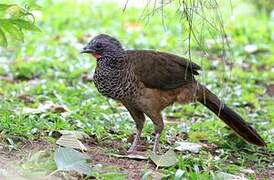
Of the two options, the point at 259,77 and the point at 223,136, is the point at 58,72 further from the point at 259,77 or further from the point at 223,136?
the point at 223,136

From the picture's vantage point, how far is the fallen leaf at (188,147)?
19.7ft

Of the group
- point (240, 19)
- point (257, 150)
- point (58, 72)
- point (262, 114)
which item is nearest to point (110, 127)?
point (257, 150)

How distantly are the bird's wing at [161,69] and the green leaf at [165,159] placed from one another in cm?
86

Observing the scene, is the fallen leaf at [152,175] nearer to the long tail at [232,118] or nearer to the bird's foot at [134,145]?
the bird's foot at [134,145]

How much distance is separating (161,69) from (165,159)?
118 cm

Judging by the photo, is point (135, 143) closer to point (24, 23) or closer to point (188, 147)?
point (188, 147)

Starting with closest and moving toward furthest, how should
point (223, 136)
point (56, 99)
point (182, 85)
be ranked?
point (182, 85), point (223, 136), point (56, 99)

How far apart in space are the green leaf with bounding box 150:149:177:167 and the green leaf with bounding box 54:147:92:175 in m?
0.62

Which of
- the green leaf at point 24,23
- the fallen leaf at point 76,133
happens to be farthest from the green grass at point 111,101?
the green leaf at point 24,23

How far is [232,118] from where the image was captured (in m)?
6.45

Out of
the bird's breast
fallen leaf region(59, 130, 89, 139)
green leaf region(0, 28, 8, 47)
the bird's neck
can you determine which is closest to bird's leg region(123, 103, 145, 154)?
the bird's breast

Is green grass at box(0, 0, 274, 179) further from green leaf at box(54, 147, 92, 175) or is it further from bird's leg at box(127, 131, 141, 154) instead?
green leaf at box(54, 147, 92, 175)

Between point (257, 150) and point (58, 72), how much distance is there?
4049mm

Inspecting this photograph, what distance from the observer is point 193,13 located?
211 inches
